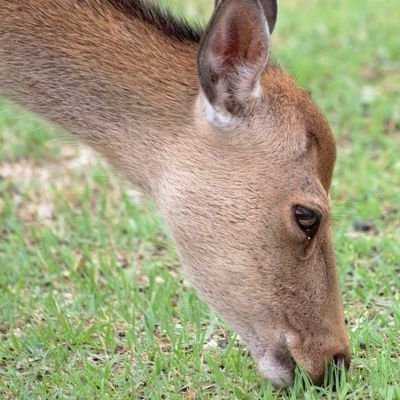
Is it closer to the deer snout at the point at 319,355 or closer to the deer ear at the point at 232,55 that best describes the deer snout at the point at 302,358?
the deer snout at the point at 319,355

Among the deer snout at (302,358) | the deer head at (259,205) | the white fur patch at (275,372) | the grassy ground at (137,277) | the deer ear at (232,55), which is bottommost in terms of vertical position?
the grassy ground at (137,277)

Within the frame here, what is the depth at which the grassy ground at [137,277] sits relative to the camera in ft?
17.6

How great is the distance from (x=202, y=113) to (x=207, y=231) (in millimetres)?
562

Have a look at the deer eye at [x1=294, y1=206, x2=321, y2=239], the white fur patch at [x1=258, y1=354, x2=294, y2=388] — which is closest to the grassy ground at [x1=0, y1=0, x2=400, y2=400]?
the white fur patch at [x1=258, y1=354, x2=294, y2=388]

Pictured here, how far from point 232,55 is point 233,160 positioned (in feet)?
1.61

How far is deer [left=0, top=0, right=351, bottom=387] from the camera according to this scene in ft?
16.5

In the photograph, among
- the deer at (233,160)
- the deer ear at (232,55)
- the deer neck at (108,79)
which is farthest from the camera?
the deer neck at (108,79)

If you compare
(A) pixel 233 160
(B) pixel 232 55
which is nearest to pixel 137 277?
(A) pixel 233 160

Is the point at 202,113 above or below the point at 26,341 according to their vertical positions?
above

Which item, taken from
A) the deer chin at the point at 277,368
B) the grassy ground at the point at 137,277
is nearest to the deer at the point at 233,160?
the deer chin at the point at 277,368

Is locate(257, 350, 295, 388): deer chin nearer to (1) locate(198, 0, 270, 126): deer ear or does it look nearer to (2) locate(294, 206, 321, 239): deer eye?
(2) locate(294, 206, 321, 239): deer eye

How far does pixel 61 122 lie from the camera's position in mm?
5613

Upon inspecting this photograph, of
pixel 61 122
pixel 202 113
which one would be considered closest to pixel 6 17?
pixel 61 122

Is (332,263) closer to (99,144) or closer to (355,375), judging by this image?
(355,375)
